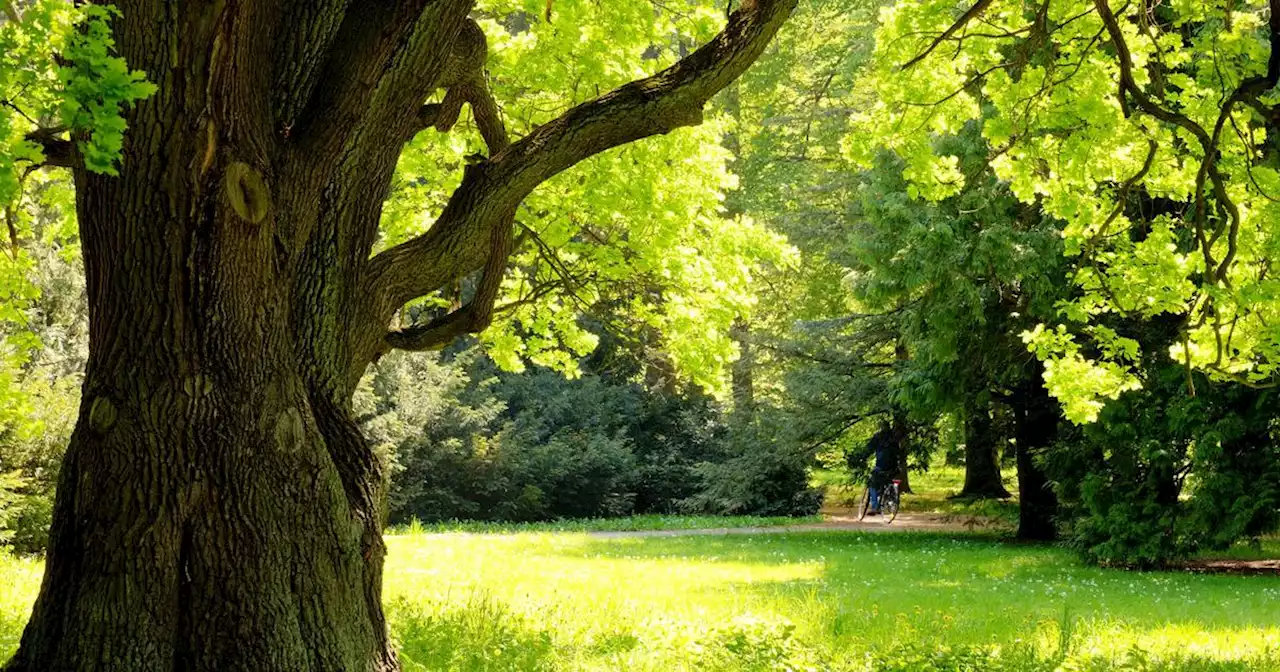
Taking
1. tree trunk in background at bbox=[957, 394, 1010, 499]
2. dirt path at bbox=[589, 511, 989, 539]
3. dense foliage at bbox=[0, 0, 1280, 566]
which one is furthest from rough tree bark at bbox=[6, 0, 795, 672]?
tree trunk in background at bbox=[957, 394, 1010, 499]

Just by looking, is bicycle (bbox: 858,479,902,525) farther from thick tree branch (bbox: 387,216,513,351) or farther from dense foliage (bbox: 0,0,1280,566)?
thick tree branch (bbox: 387,216,513,351)

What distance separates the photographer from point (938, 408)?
749 inches

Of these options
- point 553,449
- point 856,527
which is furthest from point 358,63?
point 553,449

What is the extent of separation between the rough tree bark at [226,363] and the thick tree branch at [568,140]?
66 cm

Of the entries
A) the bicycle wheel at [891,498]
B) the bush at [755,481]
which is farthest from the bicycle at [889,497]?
the bush at [755,481]

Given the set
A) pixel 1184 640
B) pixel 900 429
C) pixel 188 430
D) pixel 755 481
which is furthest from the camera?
pixel 755 481

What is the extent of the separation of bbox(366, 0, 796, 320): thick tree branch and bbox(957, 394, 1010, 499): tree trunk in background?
16.0 meters

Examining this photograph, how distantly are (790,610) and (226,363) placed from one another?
233 inches

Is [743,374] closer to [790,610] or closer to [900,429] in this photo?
[900,429]

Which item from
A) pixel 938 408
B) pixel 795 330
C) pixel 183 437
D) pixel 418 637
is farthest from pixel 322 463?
pixel 795 330

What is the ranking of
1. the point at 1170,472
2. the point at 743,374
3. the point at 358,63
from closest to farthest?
the point at 358,63 → the point at 1170,472 → the point at 743,374

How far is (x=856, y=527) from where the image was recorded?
78.6 feet

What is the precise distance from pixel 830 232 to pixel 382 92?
1950 cm

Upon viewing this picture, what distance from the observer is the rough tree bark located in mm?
4648
